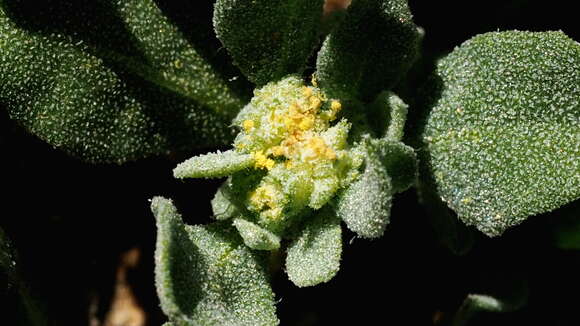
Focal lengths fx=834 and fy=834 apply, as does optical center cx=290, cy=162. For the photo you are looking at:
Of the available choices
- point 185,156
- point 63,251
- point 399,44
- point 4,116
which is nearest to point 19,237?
point 63,251

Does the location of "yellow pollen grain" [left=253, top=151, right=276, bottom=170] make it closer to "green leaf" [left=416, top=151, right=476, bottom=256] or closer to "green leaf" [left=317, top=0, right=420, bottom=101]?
"green leaf" [left=317, top=0, right=420, bottom=101]

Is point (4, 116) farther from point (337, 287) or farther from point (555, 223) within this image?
point (555, 223)

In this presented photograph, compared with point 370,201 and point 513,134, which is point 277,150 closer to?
point 370,201

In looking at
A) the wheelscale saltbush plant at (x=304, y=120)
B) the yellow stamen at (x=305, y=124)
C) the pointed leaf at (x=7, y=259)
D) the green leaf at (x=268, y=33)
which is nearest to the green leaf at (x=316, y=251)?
the wheelscale saltbush plant at (x=304, y=120)

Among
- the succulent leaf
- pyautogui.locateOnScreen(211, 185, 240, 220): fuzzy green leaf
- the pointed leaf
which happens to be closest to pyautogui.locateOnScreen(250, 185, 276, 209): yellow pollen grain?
the succulent leaf

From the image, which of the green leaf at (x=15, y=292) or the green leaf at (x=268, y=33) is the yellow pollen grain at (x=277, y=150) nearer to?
the green leaf at (x=268, y=33)

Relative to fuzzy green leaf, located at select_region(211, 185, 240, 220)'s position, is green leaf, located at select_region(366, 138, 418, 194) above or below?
above

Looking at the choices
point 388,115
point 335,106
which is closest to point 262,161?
point 335,106
